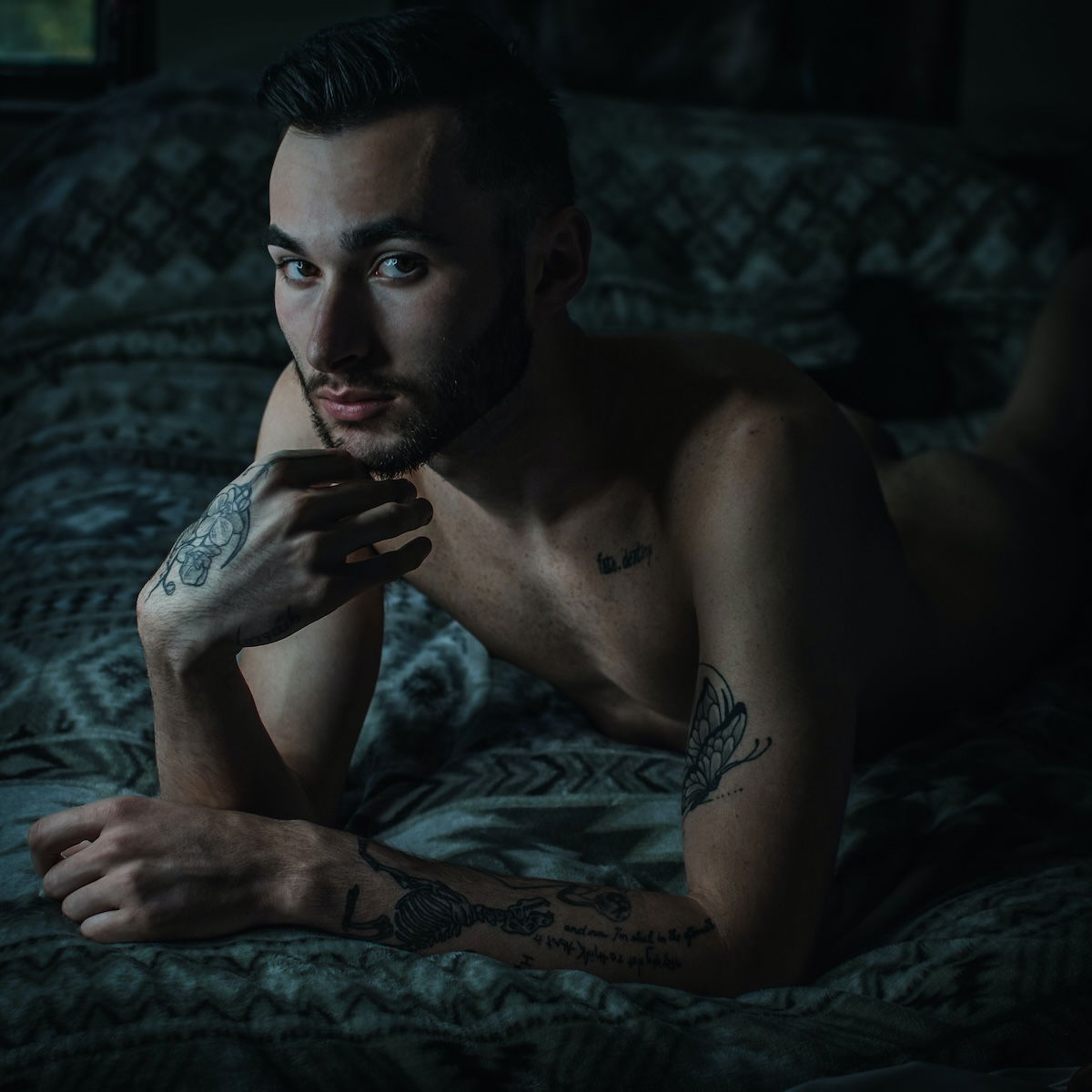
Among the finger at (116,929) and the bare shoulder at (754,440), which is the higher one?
the bare shoulder at (754,440)

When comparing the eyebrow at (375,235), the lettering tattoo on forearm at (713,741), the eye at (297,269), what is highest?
the eyebrow at (375,235)

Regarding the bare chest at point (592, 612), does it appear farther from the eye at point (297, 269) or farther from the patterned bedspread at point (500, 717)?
the eye at point (297, 269)

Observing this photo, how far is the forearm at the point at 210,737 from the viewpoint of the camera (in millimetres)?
1042

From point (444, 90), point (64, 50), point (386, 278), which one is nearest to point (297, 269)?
point (386, 278)

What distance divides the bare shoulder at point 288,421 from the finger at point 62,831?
0.44 m

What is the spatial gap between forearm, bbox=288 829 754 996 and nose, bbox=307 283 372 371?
0.40 metres

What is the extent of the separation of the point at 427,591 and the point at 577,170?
55.1 inches

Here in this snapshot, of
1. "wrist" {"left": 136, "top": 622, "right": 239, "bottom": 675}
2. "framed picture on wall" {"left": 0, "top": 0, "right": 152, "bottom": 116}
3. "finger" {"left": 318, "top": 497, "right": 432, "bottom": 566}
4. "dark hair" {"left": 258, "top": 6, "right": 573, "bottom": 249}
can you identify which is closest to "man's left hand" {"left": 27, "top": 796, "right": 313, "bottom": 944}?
"wrist" {"left": 136, "top": 622, "right": 239, "bottom": 675}

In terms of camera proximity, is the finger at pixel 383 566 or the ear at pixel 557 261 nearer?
the finger at pixel 383 566

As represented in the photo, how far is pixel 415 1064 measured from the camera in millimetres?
823

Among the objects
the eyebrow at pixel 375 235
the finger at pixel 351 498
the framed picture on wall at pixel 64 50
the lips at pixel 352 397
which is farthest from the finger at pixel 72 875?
the framed picture on wall at pixel 64 50

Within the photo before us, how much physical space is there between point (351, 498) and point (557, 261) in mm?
334

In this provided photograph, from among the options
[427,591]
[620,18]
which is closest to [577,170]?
[620,18]

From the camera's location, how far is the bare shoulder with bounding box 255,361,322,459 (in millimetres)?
1334
